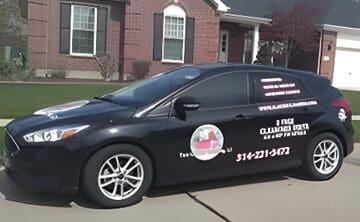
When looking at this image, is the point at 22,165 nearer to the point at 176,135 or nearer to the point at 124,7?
the point at 176,135

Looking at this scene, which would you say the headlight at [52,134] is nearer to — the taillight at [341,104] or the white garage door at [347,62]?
the taillight at [341,104]

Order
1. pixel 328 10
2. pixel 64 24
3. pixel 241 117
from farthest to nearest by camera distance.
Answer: pixel 328 10 → pixel 64 24 → pixel 241 117

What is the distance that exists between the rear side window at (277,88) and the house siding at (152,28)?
15.8 m

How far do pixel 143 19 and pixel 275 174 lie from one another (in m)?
16.0

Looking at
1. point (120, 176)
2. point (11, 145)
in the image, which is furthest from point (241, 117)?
point (11, 145)

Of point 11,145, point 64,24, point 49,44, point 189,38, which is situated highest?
point 64,24

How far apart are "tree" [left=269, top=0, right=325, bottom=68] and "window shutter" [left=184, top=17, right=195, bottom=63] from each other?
580cm

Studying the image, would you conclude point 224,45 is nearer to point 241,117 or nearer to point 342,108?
point 342,108

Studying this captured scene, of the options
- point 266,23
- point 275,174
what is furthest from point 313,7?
point 275,174

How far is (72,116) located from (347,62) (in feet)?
91.4

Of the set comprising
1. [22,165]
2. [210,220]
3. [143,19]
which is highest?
[143,19]

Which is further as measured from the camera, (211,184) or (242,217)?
(211,184)

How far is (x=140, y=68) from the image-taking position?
22.3 m

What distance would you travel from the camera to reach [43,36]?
834 inches
